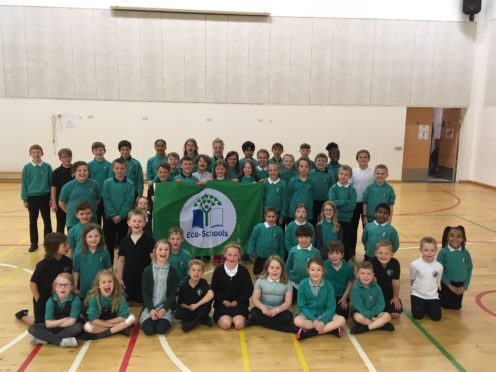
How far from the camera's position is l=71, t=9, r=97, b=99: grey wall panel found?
13.9 metres

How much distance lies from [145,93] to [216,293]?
1104 cm

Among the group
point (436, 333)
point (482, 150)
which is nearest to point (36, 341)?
point (436, 333)

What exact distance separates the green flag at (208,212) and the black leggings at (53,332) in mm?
2147

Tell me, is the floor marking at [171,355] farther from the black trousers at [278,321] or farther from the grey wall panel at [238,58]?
the grey wall panel at [238,58]

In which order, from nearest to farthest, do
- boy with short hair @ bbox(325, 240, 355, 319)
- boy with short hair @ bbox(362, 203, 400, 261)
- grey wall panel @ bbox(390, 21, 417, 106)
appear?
boy with short hair @ bbox(325, 240, 355, 319) < boy with short hair @ bbox(362, 203, 400, 261) < grey wall panel @ bbox(390, 21, 417, 106)

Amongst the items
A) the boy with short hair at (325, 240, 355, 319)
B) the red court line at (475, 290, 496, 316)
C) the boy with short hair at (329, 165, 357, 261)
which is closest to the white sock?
the boy with short hair at (325, 240, 355, 319)

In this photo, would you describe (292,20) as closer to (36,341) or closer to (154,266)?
(154,266)

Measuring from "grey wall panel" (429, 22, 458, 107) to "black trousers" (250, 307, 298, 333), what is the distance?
13142 millimetres

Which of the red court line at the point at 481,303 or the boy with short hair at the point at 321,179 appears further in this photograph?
the boy with short hair at the point at 321,179

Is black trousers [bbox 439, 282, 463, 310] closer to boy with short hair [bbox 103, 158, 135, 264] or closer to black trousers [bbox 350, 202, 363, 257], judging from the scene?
black trousers [bbox 350, 202, 363, 257]

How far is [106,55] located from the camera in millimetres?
14133

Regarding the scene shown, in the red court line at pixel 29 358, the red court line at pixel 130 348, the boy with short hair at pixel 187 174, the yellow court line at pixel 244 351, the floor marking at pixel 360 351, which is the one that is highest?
the boy with short hair at pixel 187 174

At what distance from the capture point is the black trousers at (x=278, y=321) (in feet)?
15.0

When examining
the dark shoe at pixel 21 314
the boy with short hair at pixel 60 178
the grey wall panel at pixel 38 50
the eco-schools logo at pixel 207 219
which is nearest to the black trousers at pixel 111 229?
the eco-schools logo at pixel 207 219
